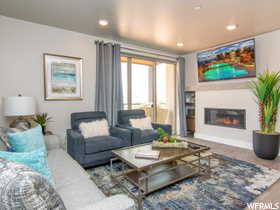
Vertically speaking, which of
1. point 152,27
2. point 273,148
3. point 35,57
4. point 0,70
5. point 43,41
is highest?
point 152,27

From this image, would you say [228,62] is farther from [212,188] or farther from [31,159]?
[31,159]

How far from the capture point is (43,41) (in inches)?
119

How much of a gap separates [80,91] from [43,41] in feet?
3.81

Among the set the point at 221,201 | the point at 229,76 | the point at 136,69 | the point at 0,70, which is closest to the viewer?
the point at 221,201

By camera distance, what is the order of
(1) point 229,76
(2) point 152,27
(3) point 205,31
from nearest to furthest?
1. (2) point 152,27
2. (3) point 205,31
3. (1) point 229,76

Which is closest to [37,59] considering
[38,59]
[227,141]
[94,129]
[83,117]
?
[38,59]

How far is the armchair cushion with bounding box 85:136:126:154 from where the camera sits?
8.18ft

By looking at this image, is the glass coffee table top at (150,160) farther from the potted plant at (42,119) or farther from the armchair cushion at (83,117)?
the potted plant at (42,119)

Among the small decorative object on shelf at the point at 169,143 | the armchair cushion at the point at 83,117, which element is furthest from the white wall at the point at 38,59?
the small decorative object on shelf at the point at 169,143

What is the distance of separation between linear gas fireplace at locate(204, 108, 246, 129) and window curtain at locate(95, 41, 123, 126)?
2662mm

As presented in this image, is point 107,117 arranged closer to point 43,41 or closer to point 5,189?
point 43,41

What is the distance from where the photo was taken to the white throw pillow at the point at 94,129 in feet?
9.29

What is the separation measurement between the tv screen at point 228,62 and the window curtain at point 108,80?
8.07ft

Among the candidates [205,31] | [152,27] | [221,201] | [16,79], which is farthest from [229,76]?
[16,79]
